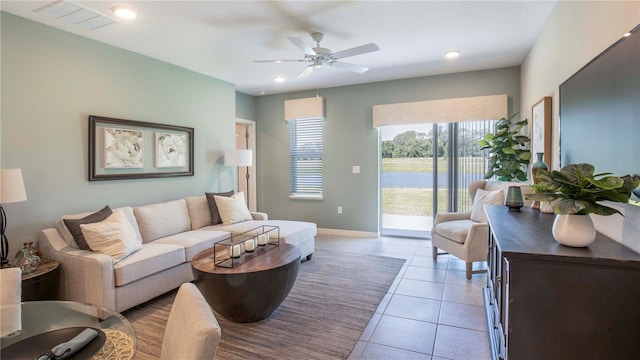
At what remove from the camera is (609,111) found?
1.53m

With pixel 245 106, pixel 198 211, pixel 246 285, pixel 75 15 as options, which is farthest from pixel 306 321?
pixel 245 106

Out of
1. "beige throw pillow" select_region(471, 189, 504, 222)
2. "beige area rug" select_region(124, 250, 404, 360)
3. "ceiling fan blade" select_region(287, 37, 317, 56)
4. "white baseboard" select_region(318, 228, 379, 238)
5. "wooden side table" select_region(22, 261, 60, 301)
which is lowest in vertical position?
"beige area rug" select_region(124, 250, 404, 360)

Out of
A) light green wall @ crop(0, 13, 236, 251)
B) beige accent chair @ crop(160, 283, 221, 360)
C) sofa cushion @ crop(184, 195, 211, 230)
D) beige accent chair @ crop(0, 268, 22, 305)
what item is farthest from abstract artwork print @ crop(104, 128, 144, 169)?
beige accent chair @ crop(160, 283, 221, 360)

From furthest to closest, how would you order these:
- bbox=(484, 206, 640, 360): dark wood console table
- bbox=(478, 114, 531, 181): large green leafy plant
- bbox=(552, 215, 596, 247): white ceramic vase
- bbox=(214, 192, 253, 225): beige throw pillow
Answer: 1. bbox=(214, 192, 253, 225): beige throw pillow
2. bbox=(478, 114, 531, 181): large green leafy plant
3. bbox=(552, 215, 596, 247): white ceramic vase
4. bbox=(484, 206, 640, 360): dark wood console table

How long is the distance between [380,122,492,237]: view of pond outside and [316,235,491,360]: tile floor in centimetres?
120

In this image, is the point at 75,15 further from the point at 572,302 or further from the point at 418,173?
the point at 418,173

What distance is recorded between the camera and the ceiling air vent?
2662 mm

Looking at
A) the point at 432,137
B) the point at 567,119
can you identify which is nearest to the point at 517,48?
the point at 432,137

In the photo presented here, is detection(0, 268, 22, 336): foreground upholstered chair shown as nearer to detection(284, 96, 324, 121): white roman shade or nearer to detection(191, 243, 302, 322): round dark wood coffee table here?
detection(191, 243, 302, 322): round dark wood coffee table

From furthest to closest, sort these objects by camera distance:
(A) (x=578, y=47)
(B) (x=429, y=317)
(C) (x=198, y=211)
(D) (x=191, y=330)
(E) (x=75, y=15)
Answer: (C) (x=198, y=211) → (E) (x=75, y=15) → (B) (x=429, y=317) → (A) (x=578, y=47) → (D) (x=191, y=330)

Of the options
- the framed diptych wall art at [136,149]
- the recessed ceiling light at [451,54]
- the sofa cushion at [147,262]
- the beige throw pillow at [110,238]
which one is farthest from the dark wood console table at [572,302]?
the framed diptych wall art at [136,149]

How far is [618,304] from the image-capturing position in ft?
4.05

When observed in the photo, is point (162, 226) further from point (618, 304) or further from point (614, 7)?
point (614, 7)

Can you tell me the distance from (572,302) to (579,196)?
44cm
